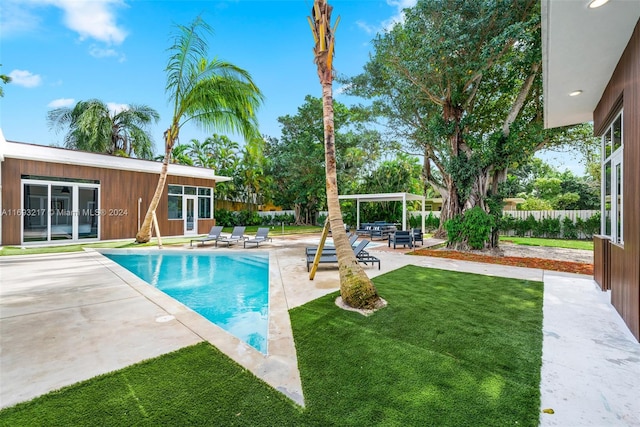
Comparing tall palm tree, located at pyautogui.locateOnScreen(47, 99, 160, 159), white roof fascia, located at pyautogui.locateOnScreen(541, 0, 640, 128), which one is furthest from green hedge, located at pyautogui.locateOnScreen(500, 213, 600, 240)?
tall palm tree, located at pyautogui.locateOnScreen(47, 99, 160, 159)

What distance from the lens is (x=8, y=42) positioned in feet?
46.4

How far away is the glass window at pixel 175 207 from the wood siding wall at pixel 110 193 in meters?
0.32

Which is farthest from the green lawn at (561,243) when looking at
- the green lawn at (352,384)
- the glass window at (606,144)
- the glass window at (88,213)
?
the glass window at (88,213)

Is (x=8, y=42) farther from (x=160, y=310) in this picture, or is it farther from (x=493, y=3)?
(x=493, y=3)

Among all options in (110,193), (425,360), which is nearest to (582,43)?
(425,360)

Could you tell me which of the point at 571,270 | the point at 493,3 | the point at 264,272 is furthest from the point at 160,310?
the point at 493,3

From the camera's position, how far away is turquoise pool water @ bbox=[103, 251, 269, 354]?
498cm

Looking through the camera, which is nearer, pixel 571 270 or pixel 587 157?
pixel 571 270

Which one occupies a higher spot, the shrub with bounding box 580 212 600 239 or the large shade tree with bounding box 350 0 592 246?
the large shade tree with bounding box 350 0 592 246

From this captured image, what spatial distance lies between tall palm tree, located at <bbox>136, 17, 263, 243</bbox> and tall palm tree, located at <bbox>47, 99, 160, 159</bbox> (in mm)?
13105

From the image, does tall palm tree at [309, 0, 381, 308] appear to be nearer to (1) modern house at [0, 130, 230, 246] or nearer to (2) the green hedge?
(1) modern house at [0, 130, 230, 246]

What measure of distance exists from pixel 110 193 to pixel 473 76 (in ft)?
59.3

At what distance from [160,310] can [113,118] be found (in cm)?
2470

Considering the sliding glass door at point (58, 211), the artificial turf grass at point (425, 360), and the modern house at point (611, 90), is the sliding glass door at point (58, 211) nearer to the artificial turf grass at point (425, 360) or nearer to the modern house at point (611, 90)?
the artificial turf grass at point (425, 360)
